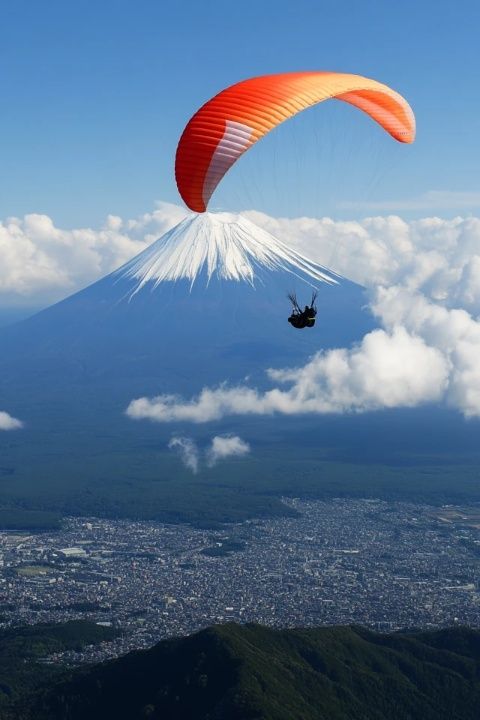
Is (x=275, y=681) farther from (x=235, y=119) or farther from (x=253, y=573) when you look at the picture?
(x=253, y=573)

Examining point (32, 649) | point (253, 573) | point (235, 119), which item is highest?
point (235, 119)

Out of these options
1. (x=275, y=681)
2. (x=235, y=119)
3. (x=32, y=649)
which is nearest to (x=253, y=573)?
(x=32, y=649)

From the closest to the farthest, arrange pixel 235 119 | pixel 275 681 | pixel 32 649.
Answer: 1. pixel 235 119
2. pixel 275 681
3. pixel 32 649

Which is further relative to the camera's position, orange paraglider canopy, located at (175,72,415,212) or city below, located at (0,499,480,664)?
city below, located at (0,499,480,664)

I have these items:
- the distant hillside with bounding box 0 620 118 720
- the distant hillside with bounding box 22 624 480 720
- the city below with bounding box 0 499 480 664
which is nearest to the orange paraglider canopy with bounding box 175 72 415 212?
the distant hillside with bounding box 22 624 480 720

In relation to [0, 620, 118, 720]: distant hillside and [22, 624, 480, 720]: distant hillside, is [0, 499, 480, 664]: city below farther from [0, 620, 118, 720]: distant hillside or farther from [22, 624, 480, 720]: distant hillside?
[22, 624, 480, 720]: distant hillside

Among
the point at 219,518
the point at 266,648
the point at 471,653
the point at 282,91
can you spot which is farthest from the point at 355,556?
the point at 282,91
